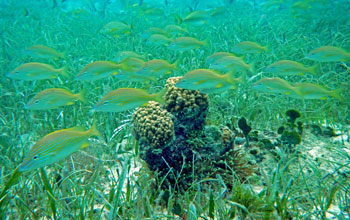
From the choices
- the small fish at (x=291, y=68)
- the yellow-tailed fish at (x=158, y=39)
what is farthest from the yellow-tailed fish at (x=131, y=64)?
the small fish at (x=291, y=68)

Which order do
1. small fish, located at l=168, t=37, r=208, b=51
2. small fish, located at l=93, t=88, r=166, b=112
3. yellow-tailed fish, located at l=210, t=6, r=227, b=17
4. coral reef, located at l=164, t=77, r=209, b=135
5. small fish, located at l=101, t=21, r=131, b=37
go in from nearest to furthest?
small fish, located at l=93, t=88, r=166, b=112 → coral reef, located at l=164, t=77, r=209, b=135 → small fish, located at l=168, t=37, r=208, b=51 → small fish, located at l=101, t=21, r=131, b=37 → yellow-tailed fish, located at l=210, t=6, r=227, b=17

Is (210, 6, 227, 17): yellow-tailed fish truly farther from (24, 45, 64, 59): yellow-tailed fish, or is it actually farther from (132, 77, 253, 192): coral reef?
(132, 77, 253, 192): coral reef

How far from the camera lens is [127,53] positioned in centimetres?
642

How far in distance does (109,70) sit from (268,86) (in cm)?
325

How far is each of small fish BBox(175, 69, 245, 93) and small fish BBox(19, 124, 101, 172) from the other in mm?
1520

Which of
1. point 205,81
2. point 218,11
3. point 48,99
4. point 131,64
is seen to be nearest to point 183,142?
point 205,81

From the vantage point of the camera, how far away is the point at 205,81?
318 centimetres

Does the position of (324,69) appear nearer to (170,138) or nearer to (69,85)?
(170,138)

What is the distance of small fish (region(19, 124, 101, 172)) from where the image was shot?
198 cm

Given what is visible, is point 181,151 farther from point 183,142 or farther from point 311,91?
point 311,91

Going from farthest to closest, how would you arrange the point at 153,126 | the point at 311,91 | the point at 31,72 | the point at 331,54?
the point at 331,54 < the point at 31,72 < the point at 311,91 < the point at 153,126

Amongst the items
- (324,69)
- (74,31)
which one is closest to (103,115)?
(324,69)

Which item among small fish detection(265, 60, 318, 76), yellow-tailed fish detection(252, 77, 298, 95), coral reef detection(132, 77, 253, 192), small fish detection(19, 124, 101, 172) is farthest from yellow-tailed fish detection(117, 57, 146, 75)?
small fish detection(265, 60, 318, 76)

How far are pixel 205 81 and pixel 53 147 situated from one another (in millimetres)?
2181
